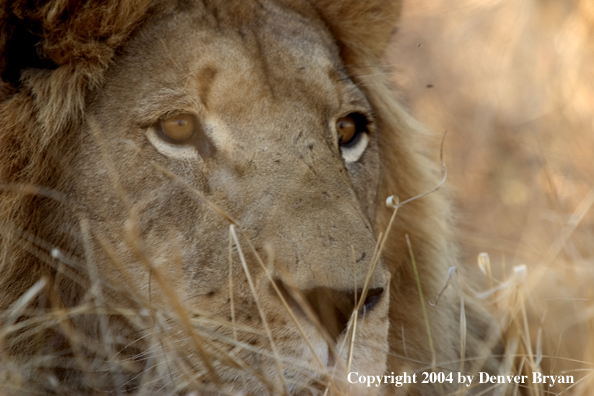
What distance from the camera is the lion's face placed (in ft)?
6.96

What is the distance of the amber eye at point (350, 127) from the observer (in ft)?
9.82

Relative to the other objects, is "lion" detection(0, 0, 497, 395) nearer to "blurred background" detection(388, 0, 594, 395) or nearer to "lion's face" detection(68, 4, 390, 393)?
"lion's face" detection(68, 4, 390, 393)

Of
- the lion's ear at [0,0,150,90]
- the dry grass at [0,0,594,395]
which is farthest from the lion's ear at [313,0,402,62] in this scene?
the lion's ear at [0,0,150,90]

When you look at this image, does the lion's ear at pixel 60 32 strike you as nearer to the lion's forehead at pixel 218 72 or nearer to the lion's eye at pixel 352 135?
the lion's forehead at pixel 218 72

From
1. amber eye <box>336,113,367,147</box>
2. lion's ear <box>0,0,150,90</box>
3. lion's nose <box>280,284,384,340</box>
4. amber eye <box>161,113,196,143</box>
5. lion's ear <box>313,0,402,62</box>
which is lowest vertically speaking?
lion's nose <box>280,284,384,340</box>

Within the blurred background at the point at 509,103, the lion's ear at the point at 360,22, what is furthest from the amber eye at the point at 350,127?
the blurred background at the point at 509,103

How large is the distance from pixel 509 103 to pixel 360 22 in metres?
4.31

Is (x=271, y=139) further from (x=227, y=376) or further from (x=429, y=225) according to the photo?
(x=429, y=225)

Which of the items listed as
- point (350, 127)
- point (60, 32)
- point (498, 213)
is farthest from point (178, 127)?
point (498, 213)

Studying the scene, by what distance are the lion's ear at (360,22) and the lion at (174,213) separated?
55 cm

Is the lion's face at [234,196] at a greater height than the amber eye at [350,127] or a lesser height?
lesser

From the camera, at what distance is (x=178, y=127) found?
2.55 m

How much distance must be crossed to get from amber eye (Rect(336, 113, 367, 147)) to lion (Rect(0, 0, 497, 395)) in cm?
18

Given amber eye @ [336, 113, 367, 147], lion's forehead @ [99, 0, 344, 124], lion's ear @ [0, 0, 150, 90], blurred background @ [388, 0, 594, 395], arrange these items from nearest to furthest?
lion's ear @ [0, 0, 150, 90] < lion's forehead @ [99, 0, 344, 124] < amber eye @ [336, 113, 367, 147] < blurred background @ [388, 0, 594, 395]
